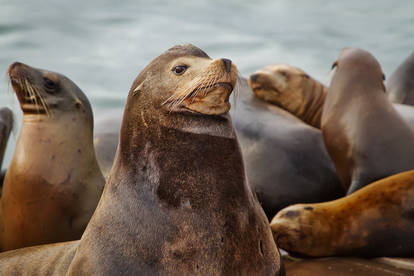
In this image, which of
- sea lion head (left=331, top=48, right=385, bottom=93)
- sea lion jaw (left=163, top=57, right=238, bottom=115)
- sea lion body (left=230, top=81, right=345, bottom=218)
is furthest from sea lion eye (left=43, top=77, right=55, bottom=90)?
sea lion head (left=331, top=48, right=385, bottom=93)

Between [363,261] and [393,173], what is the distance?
0.77 metres

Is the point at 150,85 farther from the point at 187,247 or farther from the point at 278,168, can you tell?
the point at 278,168

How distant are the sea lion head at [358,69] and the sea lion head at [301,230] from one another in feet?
4.01

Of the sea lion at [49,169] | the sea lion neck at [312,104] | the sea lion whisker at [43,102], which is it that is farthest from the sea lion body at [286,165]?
the sea lion whisker at [43,102]

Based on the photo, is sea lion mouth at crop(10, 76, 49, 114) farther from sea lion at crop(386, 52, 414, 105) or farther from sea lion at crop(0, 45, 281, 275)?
sea lion at crop(386, 52, 414, 105)

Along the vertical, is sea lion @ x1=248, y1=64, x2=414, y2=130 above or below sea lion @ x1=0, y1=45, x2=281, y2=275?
below

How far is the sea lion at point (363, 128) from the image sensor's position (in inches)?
144

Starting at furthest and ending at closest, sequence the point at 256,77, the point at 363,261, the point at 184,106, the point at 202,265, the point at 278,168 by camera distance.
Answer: the point at 256,77
the point at 278,168
the point at 363,261
the point at 184,106
the point at 202,265

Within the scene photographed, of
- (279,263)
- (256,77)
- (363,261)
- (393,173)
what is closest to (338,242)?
(363,261)

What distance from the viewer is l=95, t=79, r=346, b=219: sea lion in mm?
3867

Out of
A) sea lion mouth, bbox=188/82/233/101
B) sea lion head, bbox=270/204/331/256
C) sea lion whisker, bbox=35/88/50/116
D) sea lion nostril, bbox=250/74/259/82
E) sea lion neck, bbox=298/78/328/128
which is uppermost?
sea lion mouth, bbox=188/82/233/101

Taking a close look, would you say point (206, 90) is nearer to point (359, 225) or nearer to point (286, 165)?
point (359, 225)

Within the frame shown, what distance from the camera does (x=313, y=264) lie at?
309 cm

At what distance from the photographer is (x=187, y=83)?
2076 mm
